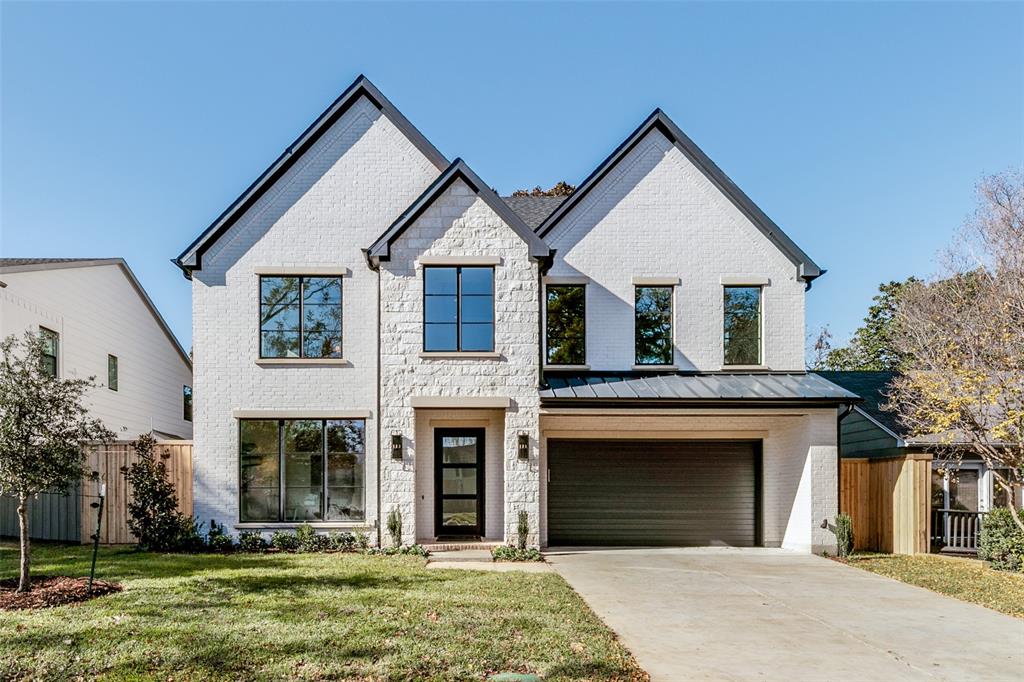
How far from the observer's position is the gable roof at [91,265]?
18.4 metres

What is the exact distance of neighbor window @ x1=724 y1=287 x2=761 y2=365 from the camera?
1722cm

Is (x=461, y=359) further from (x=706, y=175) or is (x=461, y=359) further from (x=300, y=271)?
(x=706, y=175)

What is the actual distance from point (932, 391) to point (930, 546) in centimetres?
330

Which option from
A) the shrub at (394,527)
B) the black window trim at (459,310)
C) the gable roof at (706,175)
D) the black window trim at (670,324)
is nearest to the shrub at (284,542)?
the shrub at (394,527)

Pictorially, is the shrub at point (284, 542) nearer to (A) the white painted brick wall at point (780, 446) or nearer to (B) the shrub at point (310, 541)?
(B) the shrub at point (310, 541)

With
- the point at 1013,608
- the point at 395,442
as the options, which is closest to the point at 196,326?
the point at 395,442

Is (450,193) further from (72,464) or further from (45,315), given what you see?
(45,315)

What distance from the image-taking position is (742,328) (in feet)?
56.7

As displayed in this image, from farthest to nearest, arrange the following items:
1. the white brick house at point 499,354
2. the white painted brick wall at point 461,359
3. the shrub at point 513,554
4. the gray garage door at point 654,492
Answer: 1. the gray garage door at point 654,492
2. the white brick house at point 499,354
3. the white painted brick wall at point 461,359
4. the shrub at point 513,554

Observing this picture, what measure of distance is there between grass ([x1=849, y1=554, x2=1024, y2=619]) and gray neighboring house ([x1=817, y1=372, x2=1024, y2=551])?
55.2 inches

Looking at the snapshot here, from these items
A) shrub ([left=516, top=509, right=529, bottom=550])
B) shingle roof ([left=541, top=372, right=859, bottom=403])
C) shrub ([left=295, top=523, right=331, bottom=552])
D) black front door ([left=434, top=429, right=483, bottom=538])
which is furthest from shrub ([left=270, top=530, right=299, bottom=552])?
shingle roof ([left=541, top=372, right=859, bottom=403])

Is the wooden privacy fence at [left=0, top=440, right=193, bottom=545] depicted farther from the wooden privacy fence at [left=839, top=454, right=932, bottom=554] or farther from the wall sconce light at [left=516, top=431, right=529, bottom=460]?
the wooden privacy fence at [left=839, top=454, right=932, bottom=554]

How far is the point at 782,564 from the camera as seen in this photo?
14422mm

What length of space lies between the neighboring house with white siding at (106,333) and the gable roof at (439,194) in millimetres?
6873
